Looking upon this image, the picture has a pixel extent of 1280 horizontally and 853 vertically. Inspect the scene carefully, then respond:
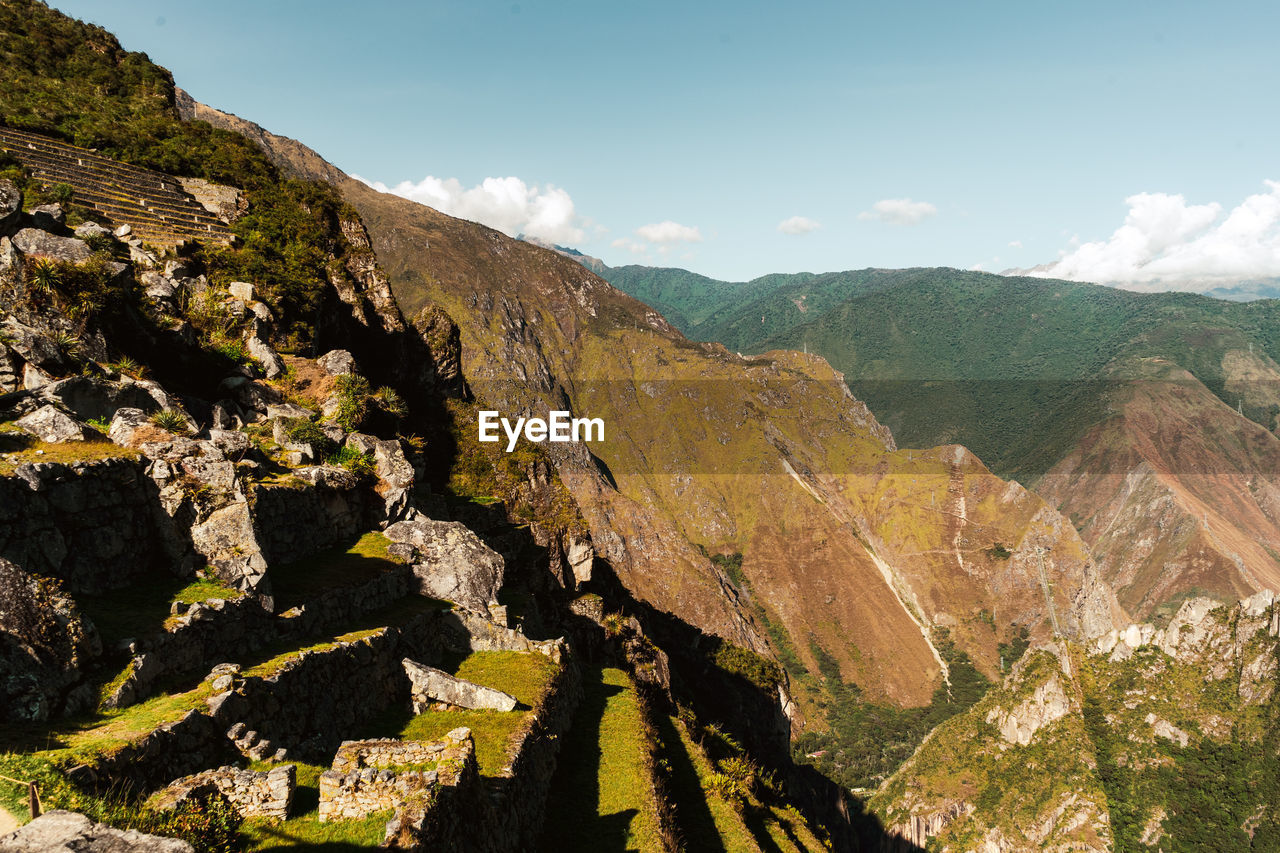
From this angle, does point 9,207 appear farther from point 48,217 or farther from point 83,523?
point 83,523

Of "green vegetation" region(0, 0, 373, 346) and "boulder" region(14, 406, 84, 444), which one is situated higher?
"green vegetation" region(0, 0, 373, 346)

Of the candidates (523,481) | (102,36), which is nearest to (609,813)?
(523,481)

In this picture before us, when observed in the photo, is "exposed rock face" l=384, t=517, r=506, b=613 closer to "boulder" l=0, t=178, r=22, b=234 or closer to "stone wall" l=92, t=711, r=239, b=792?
"stone wall" l=92, t=711, r=239, b=792

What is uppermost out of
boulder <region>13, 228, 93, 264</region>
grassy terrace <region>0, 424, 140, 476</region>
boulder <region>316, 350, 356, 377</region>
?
boulder <region>13, 228, 93, 264</region>

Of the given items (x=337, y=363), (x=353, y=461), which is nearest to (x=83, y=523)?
(x=353, y=461)

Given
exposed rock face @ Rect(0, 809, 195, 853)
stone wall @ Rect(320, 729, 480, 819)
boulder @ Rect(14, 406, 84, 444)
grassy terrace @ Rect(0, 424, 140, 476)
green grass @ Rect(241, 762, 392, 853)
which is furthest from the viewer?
boulder @ Rect(14, 406, 84, 444)

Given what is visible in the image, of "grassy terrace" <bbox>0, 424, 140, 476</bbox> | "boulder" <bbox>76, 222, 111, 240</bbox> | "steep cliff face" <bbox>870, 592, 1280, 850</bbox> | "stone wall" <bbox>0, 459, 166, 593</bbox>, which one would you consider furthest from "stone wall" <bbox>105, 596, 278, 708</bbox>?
"steep cliff face" <bbox>870, 592, 1280, 850</bbox>

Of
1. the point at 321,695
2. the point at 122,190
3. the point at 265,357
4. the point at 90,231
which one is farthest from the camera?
the point at 122,190
